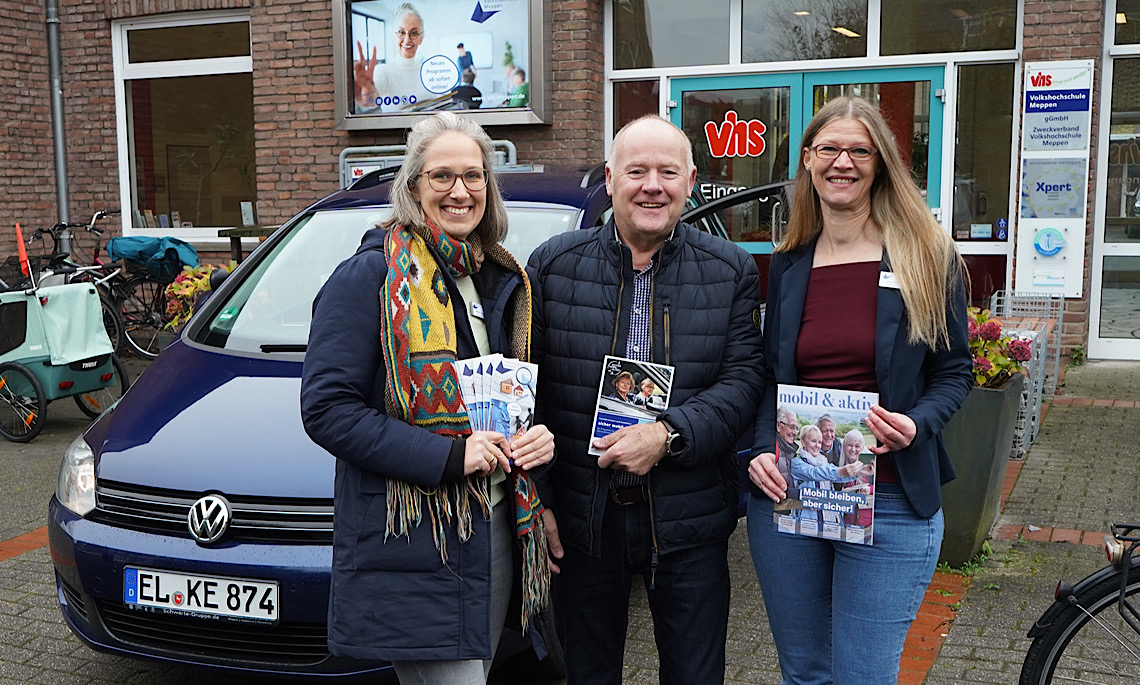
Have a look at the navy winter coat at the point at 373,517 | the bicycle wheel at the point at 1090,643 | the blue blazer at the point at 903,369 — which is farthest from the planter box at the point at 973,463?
the navy winter coat at the point at 373,517

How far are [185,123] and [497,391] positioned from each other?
11333mm

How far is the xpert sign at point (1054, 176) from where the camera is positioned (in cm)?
877

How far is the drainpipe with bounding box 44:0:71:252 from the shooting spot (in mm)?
12141

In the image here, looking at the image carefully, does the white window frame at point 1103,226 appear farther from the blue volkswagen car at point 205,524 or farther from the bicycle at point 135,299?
the bicycle at point 135,299

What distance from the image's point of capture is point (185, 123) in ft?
41.2

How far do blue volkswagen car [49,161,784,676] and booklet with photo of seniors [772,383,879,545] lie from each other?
46.9 inches

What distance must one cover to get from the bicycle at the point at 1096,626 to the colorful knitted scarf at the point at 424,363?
1.60 m

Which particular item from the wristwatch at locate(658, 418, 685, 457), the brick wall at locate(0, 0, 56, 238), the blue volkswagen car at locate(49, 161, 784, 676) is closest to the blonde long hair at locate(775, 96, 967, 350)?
the wristwatch at locate(658, 418, 685, 457)

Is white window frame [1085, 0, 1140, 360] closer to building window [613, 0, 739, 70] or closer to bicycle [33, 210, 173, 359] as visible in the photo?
building window [613, 0, 739, 70]

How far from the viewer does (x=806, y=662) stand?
8.73 ft

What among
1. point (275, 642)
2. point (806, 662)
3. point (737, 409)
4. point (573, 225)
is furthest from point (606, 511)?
point (573, 225)

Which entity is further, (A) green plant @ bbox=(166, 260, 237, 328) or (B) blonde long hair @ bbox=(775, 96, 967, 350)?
(A) green plant @ bbox=(166, 260, 237, 328)

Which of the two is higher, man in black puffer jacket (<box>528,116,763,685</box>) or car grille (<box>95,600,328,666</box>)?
man in black puffer jacket (<box>528,116,763,685</box>)

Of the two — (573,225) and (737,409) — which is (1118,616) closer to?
(737,409)
